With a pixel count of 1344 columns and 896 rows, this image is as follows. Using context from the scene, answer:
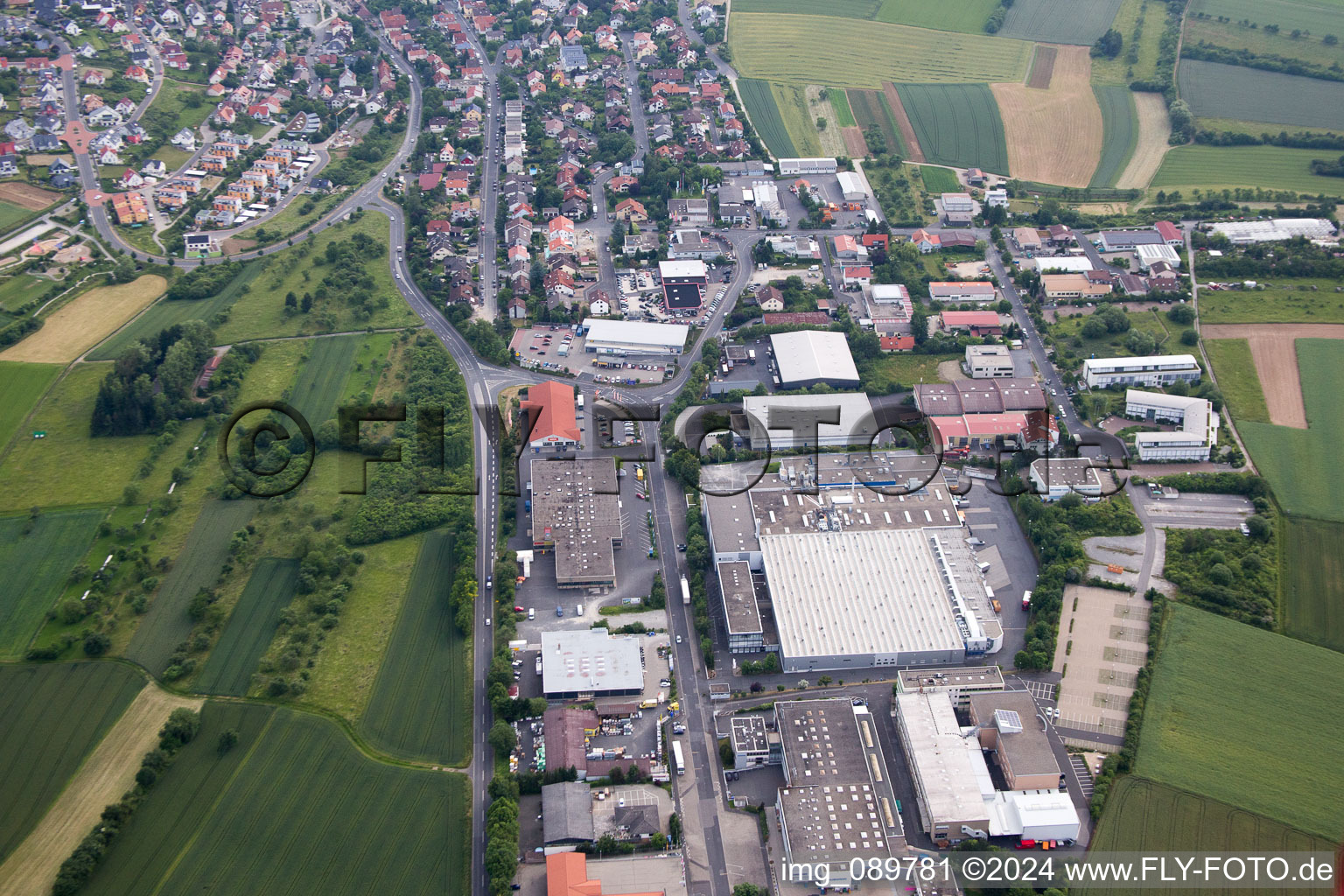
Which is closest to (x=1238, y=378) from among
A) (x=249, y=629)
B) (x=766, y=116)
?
(x=766, y=116)

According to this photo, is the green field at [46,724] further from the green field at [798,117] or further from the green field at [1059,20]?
the green field at [1059,20]

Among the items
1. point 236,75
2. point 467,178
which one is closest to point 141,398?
point 467,178

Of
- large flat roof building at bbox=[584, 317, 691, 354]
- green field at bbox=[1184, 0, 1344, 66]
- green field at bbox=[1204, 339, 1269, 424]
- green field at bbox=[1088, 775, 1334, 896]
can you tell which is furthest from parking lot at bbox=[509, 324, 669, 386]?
green field at bbox=[1184, 0, 1344, 66]

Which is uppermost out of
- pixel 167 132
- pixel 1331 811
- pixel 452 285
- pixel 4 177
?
Result: pixel 167 132

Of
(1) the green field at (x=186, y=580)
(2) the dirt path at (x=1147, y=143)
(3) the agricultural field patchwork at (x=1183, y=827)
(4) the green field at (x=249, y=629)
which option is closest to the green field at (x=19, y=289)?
(1) the green field at (x=186, y=580)

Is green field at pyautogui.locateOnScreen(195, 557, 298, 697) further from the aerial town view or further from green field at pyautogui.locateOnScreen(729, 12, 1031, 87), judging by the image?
green field at pyautogui.locateOnScreen(729, 12, 1031, 87)

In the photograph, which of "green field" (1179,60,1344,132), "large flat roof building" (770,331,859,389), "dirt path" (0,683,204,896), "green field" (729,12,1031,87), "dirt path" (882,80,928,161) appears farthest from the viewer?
"green field" (729,12,1031,87)

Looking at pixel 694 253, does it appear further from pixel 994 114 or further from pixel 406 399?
pixel 994 114
